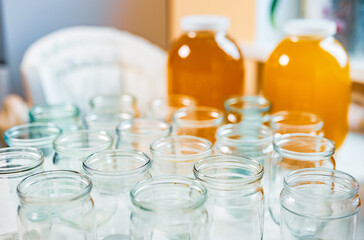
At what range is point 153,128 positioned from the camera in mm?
689

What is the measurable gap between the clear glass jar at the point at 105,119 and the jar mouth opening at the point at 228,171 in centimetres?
24

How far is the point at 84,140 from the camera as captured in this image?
636 mm

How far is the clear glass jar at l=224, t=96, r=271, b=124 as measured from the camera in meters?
0.73

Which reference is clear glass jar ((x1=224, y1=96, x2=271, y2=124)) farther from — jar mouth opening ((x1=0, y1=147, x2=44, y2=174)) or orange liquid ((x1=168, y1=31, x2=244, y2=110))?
jar mouth opening ((x1=0, y1=147, x2=44, y2=174))

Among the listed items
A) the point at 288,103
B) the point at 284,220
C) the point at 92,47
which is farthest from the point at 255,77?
the point at 284,220

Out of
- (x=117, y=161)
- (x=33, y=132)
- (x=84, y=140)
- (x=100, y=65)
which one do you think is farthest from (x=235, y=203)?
(x=100, y=65)

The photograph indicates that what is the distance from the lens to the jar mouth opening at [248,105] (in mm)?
729

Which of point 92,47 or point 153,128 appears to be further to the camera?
point 92,47

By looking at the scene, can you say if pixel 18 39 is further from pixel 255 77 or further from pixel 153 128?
pixel 153 128

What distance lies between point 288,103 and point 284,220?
1.24 ft

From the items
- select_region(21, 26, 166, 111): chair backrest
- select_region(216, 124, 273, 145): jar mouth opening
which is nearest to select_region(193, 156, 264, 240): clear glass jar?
select_region(216, 124, 273, 145): jar mouth opening

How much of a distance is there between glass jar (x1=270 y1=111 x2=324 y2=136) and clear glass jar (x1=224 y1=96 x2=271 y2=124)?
3 centimetres

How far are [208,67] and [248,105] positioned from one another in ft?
0.45

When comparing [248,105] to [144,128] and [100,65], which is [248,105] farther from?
[100,65]
